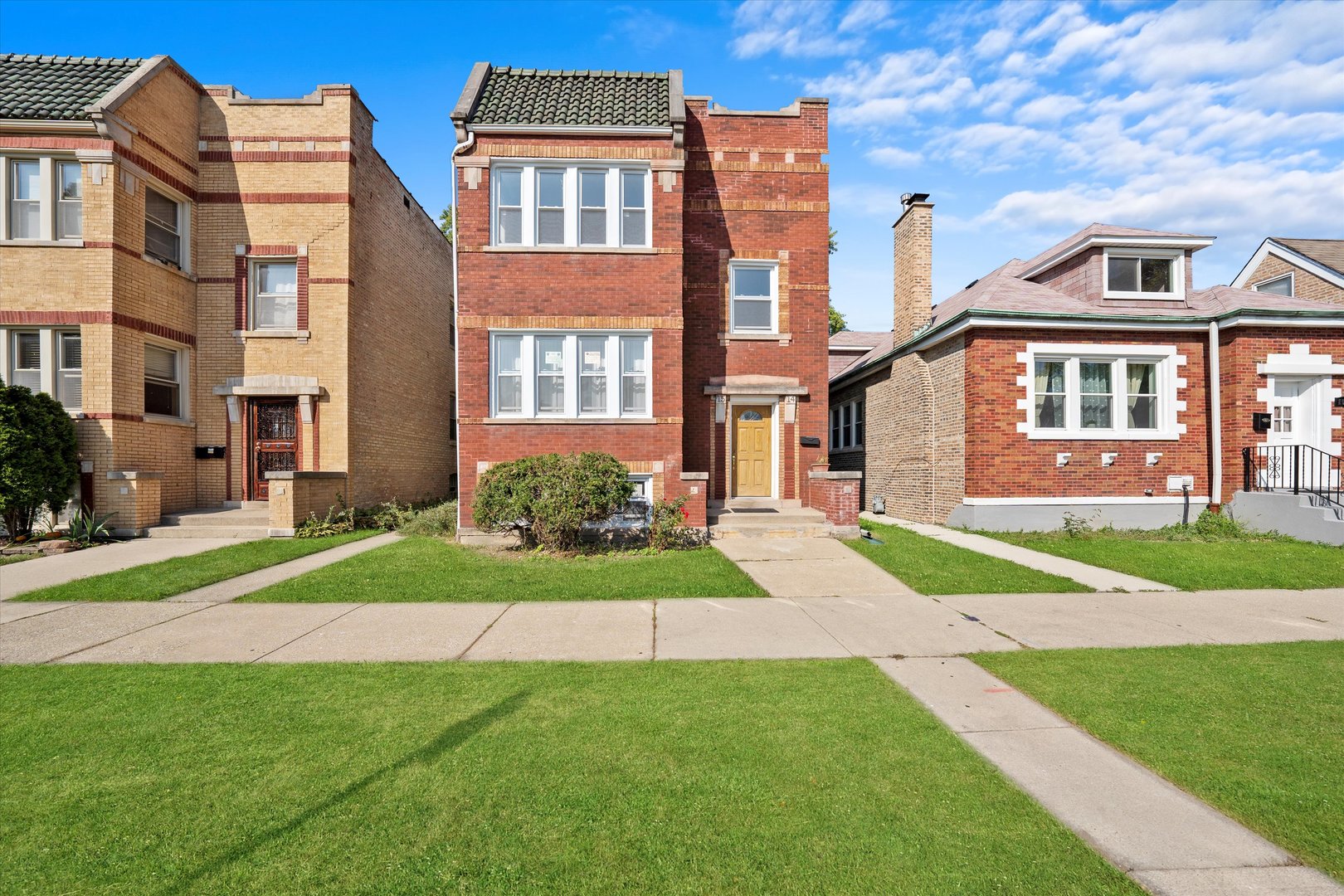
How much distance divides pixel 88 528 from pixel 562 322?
373 inches

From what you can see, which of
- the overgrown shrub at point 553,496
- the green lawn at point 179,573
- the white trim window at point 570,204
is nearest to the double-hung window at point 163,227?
the green lawn at point 179,573

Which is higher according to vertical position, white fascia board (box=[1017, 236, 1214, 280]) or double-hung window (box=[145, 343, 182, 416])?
white fascia board (box=[1017, 236, 1214, 280])

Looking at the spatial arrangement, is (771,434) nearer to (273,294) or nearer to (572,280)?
(572,280)

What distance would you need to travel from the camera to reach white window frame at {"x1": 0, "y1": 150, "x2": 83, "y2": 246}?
1191 centimetres

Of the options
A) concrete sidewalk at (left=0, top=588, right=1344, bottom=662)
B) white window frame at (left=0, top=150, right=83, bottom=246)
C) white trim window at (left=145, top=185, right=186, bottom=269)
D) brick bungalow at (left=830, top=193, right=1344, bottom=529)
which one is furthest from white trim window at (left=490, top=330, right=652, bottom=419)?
white window frame at (left=0, top=150, right=83, bottom=246)

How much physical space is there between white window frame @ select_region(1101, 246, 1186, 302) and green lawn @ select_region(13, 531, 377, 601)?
1772 centimetres

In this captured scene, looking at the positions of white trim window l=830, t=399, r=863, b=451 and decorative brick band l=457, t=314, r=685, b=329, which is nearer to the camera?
decorative brick band l=457, t=314, r=685, b=329

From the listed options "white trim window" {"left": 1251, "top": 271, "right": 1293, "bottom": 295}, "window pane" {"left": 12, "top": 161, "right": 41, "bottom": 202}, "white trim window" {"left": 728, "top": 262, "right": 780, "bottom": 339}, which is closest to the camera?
"window pane" {"left": 12, "top": 161, "right": 41, "bottom": 202}

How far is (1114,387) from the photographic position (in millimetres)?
13453

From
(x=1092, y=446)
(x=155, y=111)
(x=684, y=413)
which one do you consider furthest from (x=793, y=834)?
(x=155, y=111)

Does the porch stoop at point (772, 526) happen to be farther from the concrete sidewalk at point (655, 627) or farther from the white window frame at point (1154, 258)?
the white window frame at point (1154, 258)

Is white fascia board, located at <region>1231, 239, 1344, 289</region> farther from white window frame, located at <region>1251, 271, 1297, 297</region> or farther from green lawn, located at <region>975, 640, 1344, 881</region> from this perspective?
green lawn, located at <region>975, 640, 1344, 881</region>

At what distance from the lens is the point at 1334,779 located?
3.33 meters

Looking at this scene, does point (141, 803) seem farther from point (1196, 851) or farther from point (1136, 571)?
point (1136, 571)
